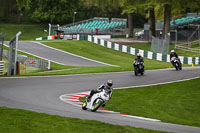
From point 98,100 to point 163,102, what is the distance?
4501mm

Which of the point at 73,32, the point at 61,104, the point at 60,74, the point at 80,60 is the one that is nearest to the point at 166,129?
the point at 61,104

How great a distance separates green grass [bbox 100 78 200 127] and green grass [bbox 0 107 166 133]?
418cm

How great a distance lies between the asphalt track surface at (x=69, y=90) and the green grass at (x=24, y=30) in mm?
51037

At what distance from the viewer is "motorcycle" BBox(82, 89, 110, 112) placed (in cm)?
1527

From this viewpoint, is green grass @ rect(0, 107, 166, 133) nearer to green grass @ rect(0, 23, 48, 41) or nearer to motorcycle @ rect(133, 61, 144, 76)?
motorcycle @ rect(133, 61, 144, 76)

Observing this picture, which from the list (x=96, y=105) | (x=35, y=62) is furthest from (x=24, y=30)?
(x=96, y=105)

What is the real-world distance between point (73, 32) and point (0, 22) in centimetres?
2238

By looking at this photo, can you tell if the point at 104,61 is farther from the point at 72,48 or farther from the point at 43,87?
the point at 43,87

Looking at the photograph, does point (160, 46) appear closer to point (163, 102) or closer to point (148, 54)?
point (148, 54)

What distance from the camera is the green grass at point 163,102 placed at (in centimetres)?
1605

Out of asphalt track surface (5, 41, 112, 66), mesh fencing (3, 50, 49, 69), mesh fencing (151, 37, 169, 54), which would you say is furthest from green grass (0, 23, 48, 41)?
mesh fencing (3, 50, 49, 69)

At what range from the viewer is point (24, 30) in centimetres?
8038

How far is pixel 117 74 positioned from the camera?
28.3 metres

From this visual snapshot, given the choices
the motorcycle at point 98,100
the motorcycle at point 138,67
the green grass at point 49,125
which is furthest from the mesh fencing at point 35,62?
the green grass at point 49,125
